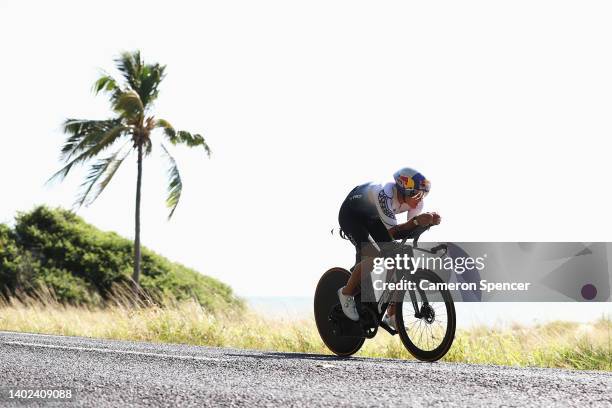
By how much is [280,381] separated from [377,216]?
255 cm

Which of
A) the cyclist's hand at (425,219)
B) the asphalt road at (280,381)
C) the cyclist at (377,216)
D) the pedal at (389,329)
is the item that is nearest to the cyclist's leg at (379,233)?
the cyclist at (377,216)

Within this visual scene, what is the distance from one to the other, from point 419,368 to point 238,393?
74.1 inches

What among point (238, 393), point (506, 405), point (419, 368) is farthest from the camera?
point (419, 368)

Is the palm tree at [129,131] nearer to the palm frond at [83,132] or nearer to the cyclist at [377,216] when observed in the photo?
the palm frond at [83,132]

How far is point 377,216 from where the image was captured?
24.3 ft

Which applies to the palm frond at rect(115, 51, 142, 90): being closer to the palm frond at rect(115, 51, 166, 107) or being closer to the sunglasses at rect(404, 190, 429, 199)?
the palm frond at rect(115, 51, 166, 107)

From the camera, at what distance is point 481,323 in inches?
454

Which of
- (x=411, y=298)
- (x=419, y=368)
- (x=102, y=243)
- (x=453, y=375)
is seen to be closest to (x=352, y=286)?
(x=411, y=298)

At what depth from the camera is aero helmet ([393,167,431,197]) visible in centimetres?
694

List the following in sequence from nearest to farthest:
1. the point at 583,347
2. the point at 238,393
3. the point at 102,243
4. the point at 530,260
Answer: the point at 238,393, the point at 583,347, the point at 530,260, the point at 102,243

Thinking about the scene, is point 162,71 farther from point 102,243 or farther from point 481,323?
point 481,323

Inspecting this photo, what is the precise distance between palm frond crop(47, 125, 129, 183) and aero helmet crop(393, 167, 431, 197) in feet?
63.0

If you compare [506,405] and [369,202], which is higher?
[369,202]

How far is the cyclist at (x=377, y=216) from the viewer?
696cm
